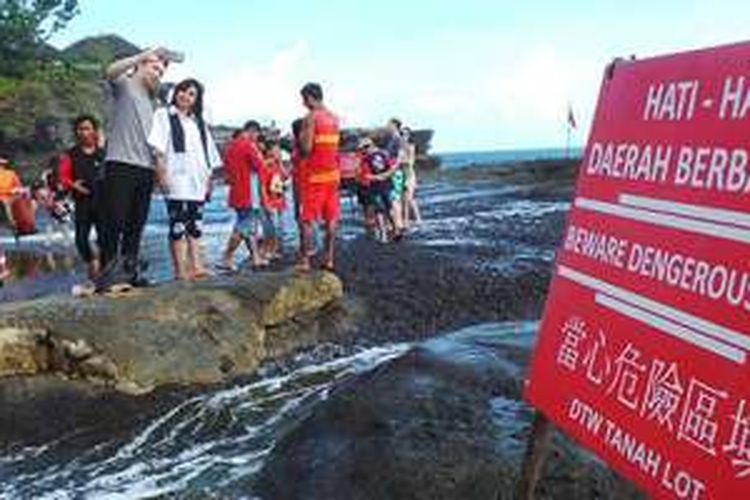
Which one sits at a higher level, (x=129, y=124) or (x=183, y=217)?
(x=129, y=124)

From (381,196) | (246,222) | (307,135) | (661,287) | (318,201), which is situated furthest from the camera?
(381,196)

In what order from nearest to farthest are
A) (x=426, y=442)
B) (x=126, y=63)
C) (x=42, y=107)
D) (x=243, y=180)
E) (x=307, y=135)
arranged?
(x=426, y=442)
(x=126, y=63)
(x=307, y=135)
(x=243, y=180)
(x=42, y=107)

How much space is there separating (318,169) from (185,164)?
6.30 feet

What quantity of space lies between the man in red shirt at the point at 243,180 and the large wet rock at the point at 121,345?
4049 millimetres

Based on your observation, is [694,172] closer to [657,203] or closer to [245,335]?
[657,203]

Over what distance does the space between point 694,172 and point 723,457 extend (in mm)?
855

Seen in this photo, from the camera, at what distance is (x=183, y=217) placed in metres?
10.7

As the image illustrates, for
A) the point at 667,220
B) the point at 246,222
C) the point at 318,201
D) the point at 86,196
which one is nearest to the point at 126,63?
the point at 86,196

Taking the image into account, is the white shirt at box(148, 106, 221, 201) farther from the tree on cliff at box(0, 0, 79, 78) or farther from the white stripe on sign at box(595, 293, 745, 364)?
the tree on cliff at box(0, 0, 79, 78)

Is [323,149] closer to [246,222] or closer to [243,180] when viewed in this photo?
[243,180]

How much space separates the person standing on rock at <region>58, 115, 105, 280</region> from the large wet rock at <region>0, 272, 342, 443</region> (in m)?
1.15

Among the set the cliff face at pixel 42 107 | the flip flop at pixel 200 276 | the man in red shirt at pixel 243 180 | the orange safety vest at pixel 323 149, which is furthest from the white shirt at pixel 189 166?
the cliff face at pixel 42 107

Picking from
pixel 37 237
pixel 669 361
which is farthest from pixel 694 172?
pixel 37 237

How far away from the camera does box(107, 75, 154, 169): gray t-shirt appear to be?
375 inches
